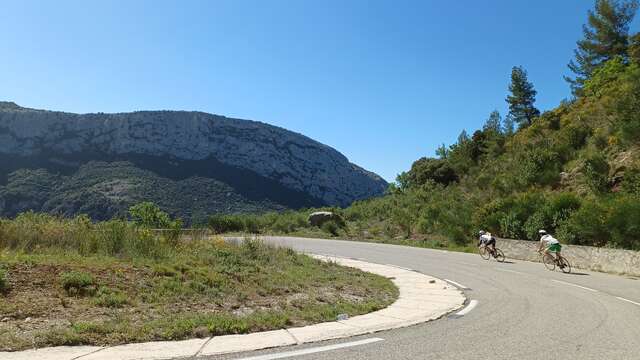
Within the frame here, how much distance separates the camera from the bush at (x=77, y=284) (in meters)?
8.38

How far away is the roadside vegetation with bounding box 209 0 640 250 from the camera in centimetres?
2389

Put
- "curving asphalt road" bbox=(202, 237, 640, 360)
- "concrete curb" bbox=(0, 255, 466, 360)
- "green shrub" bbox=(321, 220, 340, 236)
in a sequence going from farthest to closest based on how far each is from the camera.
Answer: "green shrub" bbox=(321, 220, 340, 236) → "curving asphalt road" bbox=(202, 237, 640, 360) → "concrete curb" bbox=(0, 255, 466, 360)

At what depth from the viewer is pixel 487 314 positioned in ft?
30.7

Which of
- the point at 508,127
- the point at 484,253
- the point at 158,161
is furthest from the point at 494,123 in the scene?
the point at 158,161

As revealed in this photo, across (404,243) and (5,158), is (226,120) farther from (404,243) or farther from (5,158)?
(404,243)

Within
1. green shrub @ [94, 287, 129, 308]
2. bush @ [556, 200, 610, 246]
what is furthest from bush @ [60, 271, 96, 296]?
bush @ [556, 200, 610, 246]

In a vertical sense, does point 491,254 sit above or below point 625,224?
below

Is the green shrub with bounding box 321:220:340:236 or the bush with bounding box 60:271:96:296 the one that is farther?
the green shrub with bounding box 321:220:340:236

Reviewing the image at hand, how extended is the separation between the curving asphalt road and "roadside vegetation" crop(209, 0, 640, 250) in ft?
25.5

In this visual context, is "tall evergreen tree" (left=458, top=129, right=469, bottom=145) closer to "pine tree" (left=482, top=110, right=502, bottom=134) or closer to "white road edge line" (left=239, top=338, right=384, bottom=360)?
"pine tree" (left=482, top=110, right=502, bottom=134)

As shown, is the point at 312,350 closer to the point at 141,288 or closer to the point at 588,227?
the point at 141,288

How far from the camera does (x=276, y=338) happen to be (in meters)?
7.03

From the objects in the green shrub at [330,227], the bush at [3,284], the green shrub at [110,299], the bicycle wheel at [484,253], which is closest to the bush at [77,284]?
the green shrub at [110,299]

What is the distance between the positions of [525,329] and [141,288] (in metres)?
6.97
